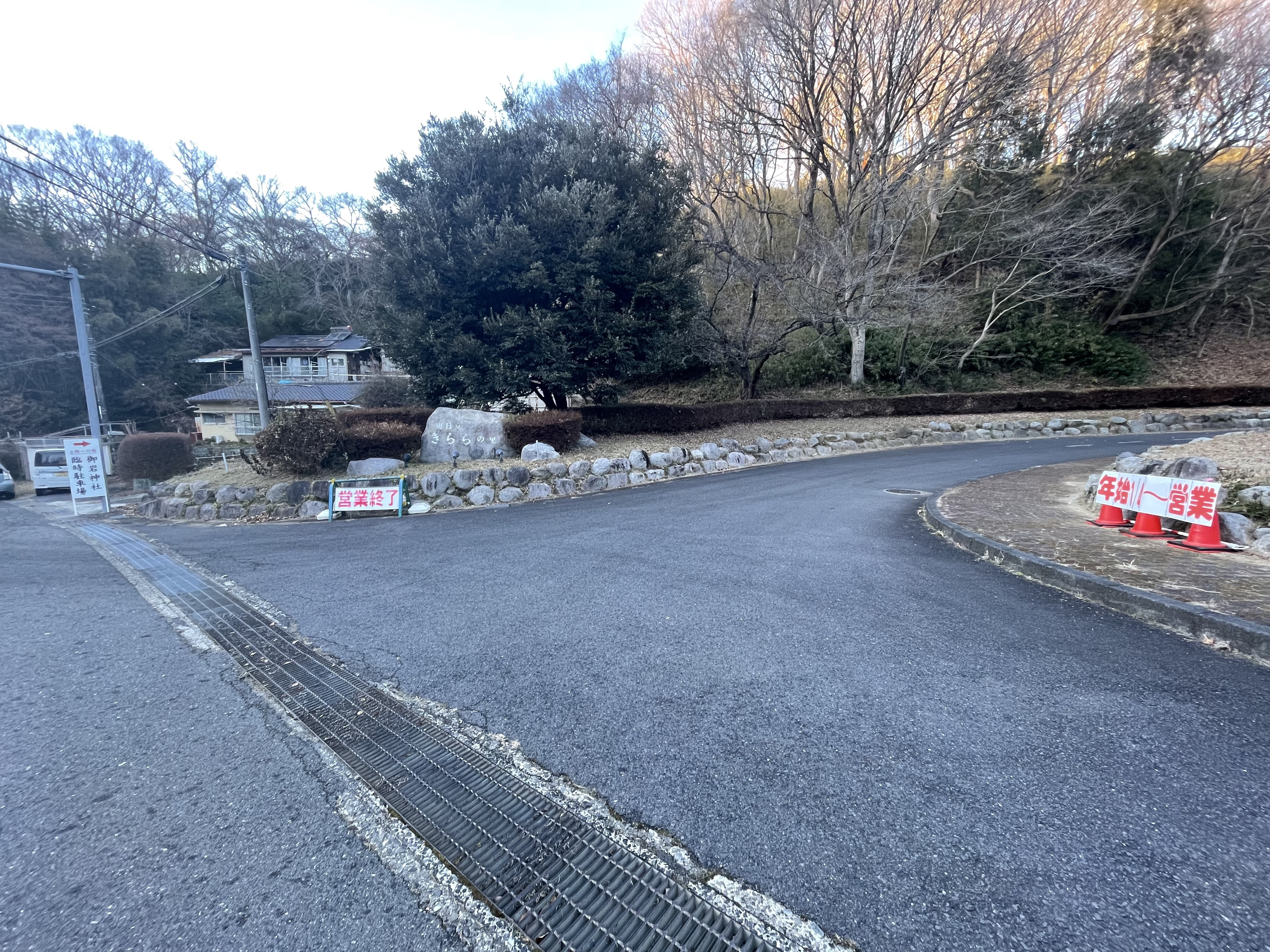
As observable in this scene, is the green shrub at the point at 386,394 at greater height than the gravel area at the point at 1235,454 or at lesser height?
greater

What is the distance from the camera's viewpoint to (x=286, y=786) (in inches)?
84.9

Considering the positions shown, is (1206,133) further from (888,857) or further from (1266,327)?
(888,857)

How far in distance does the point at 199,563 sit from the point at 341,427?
12.9ft

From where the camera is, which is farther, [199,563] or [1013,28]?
[1013,28]

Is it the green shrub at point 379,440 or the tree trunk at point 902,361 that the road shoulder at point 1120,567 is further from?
the tree trunk at point 902,361

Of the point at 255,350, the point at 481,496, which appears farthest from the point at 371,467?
the point at 255,350

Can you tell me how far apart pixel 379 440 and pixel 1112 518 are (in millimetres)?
10166

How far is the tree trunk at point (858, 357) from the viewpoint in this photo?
53.4ft

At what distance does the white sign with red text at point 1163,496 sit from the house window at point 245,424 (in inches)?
1275

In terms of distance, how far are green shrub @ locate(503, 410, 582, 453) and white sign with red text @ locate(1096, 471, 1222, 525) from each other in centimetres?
776

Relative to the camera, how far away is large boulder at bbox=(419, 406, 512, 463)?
9.93 meters

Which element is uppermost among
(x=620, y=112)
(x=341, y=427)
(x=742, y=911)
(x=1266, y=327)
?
(x=620, y=112)

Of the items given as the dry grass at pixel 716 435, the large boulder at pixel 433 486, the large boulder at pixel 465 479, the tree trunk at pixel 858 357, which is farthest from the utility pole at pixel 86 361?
the tree trunk at pixel 858 357

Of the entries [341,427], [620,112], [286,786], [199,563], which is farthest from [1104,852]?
[620,112]
